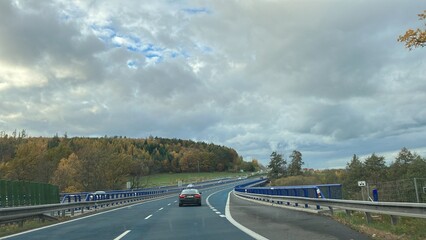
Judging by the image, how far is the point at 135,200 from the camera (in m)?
50.9

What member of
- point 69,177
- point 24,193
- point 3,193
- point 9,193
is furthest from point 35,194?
point 69,177

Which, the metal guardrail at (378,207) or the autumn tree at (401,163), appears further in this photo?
the autumn tree at (401,163)

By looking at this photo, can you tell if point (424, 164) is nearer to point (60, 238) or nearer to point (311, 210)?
point (311, 210)

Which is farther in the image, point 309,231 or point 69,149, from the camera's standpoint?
point 69,149

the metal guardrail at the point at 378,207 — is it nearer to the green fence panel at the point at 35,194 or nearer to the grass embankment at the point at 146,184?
the grass embankment at the point at 146,184

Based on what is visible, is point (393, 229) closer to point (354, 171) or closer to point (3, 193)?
point (3, 193)

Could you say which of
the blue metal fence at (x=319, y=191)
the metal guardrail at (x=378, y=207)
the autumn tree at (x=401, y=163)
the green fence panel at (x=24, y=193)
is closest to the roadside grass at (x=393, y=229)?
the metal guardrail at (x=378, y=207)

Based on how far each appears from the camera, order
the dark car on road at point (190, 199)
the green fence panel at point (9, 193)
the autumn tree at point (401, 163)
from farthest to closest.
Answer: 1. the autumn tree at point (401, 163)
2. the dark car on road at point (190, 199)
3. the green fence panel at point (9, 193)

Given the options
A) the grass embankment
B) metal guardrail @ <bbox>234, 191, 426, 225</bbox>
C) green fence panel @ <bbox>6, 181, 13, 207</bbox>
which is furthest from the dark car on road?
green fence panel @ <bbox>6, 181, 13, 207</bbox>

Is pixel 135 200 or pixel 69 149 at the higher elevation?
pixel 69 149

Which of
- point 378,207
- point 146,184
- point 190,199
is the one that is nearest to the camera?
point 378,207

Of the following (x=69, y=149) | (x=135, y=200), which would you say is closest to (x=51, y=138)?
(x=69, y=149)

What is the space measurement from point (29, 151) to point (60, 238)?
79.2 meters

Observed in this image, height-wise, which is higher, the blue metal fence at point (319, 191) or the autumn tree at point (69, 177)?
the autumn tree at point (69, 177)
